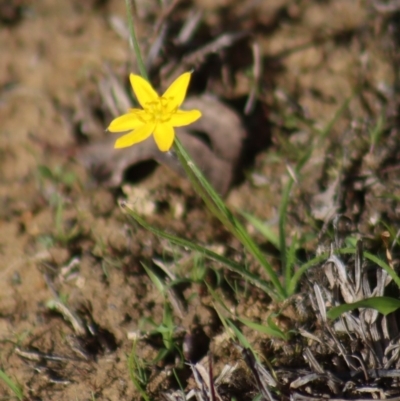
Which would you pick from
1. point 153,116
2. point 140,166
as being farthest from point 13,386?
point 140,166

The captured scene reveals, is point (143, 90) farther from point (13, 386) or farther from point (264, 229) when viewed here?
point (13, 386)

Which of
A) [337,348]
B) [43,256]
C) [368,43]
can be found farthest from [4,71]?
[337,348]

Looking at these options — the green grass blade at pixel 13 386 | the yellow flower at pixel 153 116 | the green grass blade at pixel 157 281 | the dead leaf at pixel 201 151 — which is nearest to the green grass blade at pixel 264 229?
the dead leaf at pixel 201 151

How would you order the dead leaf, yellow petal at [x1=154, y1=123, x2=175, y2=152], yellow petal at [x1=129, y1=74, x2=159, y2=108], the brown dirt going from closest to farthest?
1. yellow petal at [x1=154, y1=123, x2=175, y2=152]
2. yellow petal at [x1=129, y1=74, x2=159, y2=108]
3. the brown dirt
4. the dead leaf

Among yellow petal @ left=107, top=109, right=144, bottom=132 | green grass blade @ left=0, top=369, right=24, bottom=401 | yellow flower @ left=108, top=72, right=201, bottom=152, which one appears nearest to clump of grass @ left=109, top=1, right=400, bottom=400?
yellow flower @ left=108, top=72, right=201, bottom=152

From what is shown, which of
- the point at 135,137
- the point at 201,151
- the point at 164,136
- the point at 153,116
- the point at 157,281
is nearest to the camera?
the point at 164,136

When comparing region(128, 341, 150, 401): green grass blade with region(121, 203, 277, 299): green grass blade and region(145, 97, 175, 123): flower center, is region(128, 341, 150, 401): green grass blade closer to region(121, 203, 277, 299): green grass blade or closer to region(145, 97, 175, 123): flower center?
region(121, 203, 277, 299): green grass blade

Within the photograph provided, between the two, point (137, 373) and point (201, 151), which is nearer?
point (137, 373)
